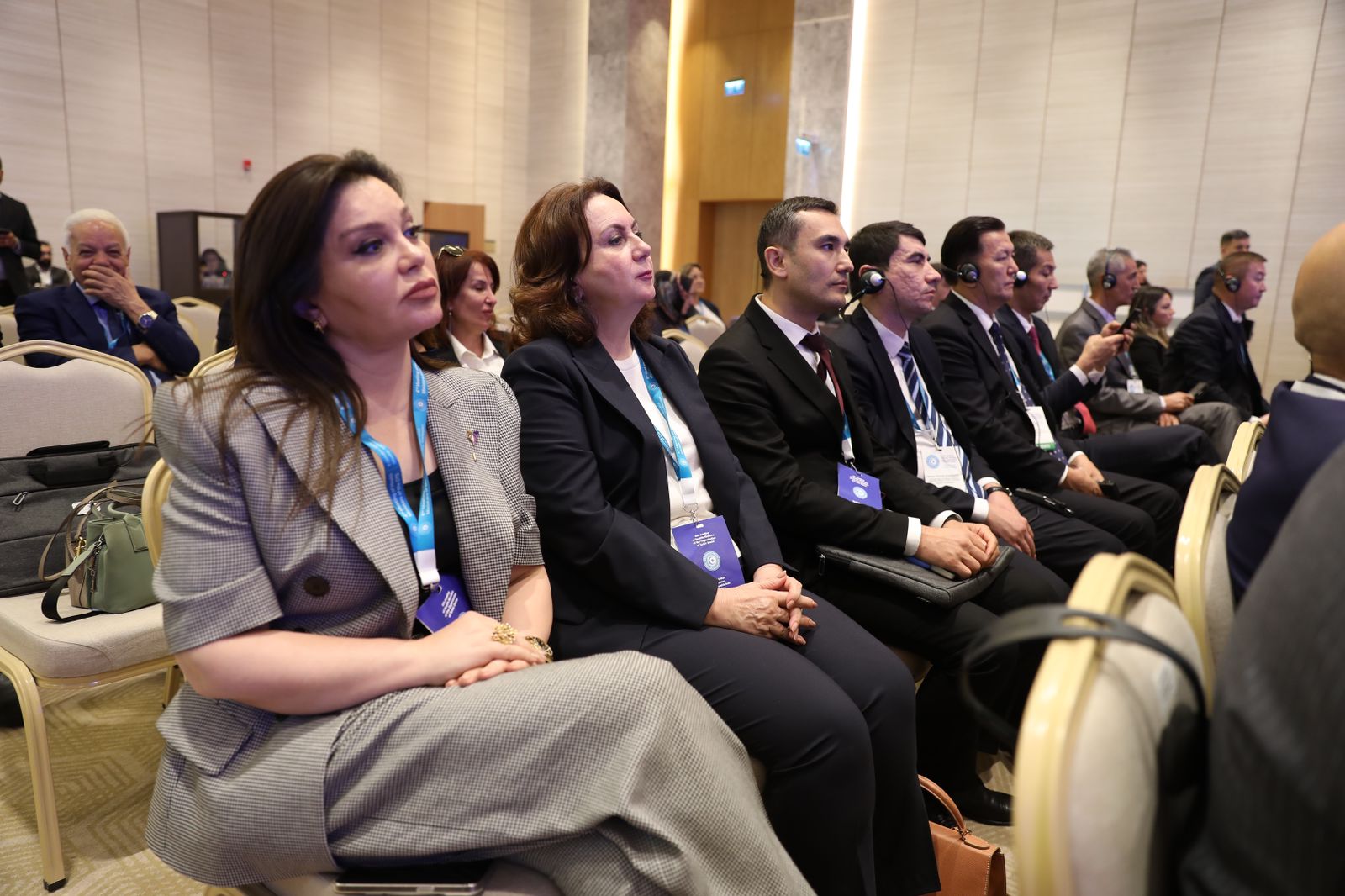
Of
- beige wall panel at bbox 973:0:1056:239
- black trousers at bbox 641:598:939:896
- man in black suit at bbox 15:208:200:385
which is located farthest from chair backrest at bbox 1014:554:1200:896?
beige wall panel at bbox 973:0:1056:239

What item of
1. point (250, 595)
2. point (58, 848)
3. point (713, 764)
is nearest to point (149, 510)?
point (250, 595)

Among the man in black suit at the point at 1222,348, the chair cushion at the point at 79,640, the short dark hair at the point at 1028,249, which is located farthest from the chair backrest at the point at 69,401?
the man in black suit at the point at 1222,348

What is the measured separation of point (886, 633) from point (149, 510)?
167 centimetres

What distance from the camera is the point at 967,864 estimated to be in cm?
178

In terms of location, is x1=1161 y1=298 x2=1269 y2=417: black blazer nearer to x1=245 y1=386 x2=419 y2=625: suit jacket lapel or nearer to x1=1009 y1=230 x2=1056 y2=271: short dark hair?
x1=1009 y1=230 x2=1056 y2=271: short dark hair

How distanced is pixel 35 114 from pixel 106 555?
7.70 metres

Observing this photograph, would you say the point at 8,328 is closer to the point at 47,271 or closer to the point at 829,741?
the point at 47,271

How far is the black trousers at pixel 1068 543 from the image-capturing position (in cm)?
293

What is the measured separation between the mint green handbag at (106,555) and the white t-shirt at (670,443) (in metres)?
1.18

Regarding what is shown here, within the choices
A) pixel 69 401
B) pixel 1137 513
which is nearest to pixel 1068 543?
pixel 1137 513

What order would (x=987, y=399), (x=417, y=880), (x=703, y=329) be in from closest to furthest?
(x=417, y=880) → (x=987, y=399) → (x=703, y=329)

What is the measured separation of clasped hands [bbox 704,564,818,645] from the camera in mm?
1813

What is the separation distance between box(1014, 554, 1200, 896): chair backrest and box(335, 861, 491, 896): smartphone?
27.7 inches

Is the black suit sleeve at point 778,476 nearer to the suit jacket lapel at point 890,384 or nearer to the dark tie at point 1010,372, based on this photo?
the suit jacket lapel at point 890,384
